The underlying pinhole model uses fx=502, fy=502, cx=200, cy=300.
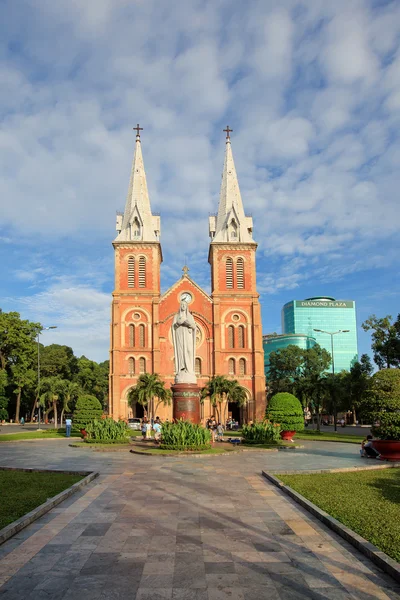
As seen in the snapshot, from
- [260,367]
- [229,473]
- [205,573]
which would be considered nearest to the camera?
[205,573]

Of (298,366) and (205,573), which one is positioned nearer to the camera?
(205,573)

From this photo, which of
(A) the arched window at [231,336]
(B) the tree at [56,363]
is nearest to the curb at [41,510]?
(A) the arched window at [231,336]

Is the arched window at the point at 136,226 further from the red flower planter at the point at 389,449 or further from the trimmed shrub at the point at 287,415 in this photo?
the red flower planter at the point at 389,449

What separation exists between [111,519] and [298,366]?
6298cm

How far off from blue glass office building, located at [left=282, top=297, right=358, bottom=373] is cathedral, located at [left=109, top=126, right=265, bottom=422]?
290 ft

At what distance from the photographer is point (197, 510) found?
354 inches

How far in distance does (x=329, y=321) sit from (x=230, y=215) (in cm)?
9417

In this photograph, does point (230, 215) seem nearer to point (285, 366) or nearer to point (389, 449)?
point (285, 366)

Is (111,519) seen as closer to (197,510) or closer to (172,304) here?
(197,510)

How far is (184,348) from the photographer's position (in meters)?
24.9

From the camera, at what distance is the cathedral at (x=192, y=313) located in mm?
49562

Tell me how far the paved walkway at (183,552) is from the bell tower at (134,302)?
3848 cm

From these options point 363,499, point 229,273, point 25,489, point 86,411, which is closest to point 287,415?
point 86,411

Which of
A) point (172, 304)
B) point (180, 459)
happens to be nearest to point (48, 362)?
point (172, 304)
